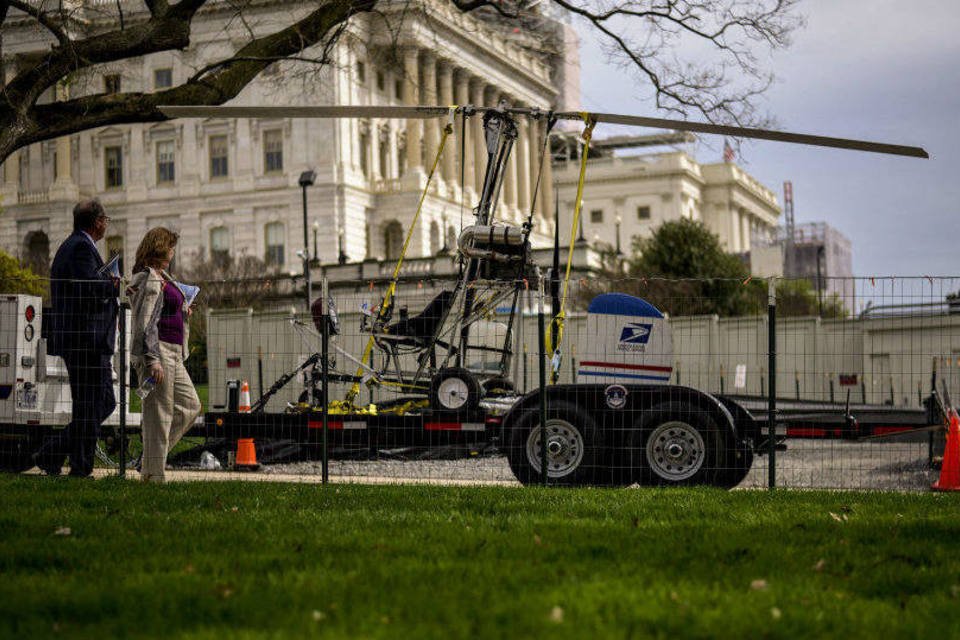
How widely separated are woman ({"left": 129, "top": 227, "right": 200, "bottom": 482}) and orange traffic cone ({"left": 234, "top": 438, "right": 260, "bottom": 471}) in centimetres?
475

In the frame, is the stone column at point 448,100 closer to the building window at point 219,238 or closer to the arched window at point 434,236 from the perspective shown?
the arched window at point 434,236

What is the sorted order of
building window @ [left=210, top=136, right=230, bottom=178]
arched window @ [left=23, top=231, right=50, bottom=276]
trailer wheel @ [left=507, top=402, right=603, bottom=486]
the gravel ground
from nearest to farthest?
trailer wheel @ [left=507, top=402, right=603, bottom=486] → the gravel ground → arched window @ [left=23, top=231, right=50, bottom=276] → building window @ [left=210, top=136, right=230, bottom=178]

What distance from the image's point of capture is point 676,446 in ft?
40.2

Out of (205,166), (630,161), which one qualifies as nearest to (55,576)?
(205,166)

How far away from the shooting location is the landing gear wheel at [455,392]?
13.3 m

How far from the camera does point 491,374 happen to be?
14.1 metres

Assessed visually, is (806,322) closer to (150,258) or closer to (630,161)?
(150,258)

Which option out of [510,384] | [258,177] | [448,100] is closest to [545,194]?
[448,100]

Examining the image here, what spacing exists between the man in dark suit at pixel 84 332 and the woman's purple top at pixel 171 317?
128cm

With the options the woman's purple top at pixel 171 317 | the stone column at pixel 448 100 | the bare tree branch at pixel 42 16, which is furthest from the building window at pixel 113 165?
the woman's purple top at pixel 171 317

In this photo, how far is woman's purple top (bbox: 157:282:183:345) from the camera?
11.0 metres

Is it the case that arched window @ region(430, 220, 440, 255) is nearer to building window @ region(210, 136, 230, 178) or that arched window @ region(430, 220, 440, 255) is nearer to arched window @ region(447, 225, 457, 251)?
arched window @ region(447, 225, 457, 251)

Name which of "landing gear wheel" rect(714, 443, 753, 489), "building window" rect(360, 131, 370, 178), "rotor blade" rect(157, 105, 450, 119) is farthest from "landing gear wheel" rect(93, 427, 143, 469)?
"building window" rect(360, 131, 370, 178)

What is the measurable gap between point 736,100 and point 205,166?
68928mm
